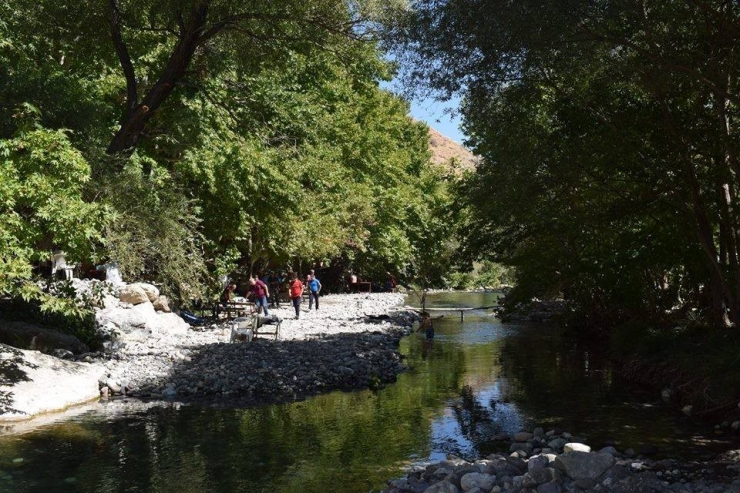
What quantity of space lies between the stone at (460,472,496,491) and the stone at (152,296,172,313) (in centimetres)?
1611

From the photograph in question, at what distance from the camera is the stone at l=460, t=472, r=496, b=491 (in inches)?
302

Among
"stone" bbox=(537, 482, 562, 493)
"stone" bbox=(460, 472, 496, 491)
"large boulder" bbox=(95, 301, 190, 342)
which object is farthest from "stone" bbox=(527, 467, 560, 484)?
"large boulder" bbox=(95, 301, 190, 342)

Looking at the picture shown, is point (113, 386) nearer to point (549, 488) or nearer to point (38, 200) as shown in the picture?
point (38, 200)

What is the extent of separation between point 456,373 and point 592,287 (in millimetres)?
4993

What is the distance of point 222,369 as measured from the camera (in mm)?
15062

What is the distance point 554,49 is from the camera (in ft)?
35.3

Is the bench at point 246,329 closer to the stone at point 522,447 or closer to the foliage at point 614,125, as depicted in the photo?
the foliage at point 614,125

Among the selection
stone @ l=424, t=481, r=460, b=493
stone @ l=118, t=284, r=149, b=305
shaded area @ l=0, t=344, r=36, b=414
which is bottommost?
stone @ l=424, t=481, r=460, b=493

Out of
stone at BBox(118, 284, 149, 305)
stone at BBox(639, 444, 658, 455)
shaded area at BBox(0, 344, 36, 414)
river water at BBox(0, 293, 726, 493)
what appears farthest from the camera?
stone at BBox(118, 284, 149, 305)

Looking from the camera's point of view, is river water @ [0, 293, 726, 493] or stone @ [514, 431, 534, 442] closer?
river water @ [0, 293, 726, 493]

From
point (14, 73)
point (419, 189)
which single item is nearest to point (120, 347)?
point (14, 73)

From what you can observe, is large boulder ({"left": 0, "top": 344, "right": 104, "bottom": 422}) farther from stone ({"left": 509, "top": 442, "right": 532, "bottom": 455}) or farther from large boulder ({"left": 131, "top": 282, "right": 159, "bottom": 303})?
stone ({"left": 509, "top": 442, "right": 532, "bottom": 455})

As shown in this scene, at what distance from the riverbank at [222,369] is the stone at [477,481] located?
253 inches

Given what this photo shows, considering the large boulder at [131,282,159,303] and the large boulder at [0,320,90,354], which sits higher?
the large boulder at [131,282,159,303]
